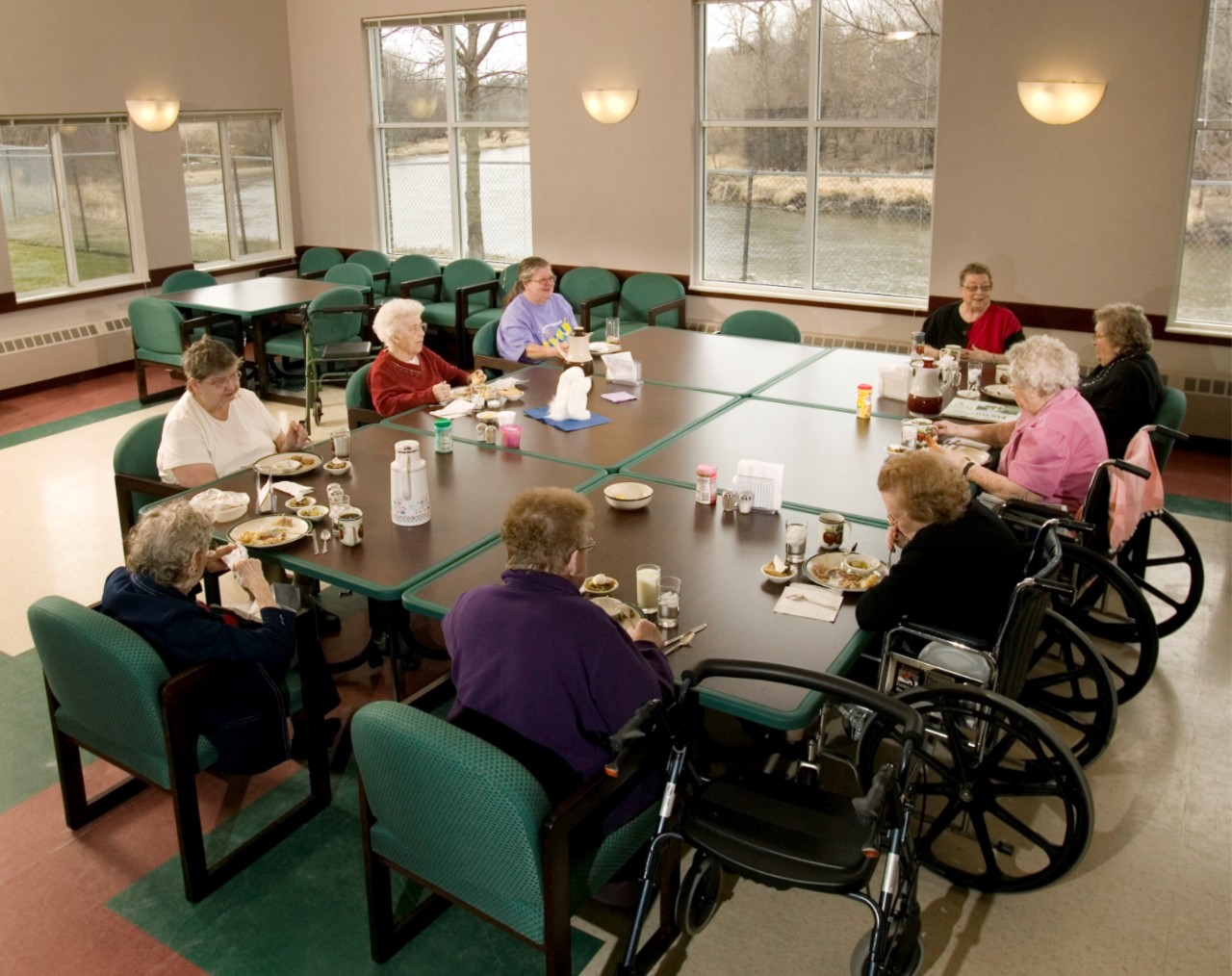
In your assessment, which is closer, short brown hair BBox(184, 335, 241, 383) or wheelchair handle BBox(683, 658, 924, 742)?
wheelchair handle BBox(683, 658, 924, 742)

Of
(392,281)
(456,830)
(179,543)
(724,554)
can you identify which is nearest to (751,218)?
(392,281)

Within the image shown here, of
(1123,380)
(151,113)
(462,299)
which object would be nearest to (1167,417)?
(1123,380)

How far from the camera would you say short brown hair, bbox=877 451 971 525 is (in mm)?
2963

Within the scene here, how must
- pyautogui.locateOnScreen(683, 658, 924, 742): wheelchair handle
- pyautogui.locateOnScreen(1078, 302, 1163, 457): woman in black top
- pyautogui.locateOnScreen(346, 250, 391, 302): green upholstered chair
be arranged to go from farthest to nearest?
pyautogui.locateOnScreen(346, 250, 391, 302): green upholstered chair, pyautogui.locateOnScreen(1078, 302, 1163, 457): woman in black top, pyautogui.locateOnScreen(683, 658, 924, 742): wheelchair handle

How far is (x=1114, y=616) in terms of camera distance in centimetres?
462

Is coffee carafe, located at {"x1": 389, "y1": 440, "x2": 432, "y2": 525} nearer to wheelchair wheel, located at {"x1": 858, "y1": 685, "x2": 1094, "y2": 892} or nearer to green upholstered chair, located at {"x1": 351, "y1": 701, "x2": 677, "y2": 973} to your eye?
green upholstered chair, located at {"x1": 351, "y1": 701, "x2": 677, "y2": 973}

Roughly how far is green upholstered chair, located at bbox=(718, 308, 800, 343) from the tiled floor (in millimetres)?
3120

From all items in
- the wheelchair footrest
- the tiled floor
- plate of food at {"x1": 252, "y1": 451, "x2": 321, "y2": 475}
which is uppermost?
plate of food at {"x1": 252, "y1": 451, "x2": 321, "y2": 475}

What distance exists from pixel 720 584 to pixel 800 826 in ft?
3.03

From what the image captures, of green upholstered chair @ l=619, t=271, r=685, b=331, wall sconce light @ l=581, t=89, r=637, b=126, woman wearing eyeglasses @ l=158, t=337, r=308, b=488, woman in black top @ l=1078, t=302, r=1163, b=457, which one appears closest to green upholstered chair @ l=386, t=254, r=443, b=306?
green upholstered chair @ l=619, t=271, r=685, b=331

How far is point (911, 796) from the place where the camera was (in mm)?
2373

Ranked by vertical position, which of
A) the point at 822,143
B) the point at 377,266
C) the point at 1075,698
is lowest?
the point at 1075,698

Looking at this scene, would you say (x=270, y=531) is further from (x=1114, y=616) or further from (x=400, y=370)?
(x=1114, y=616)

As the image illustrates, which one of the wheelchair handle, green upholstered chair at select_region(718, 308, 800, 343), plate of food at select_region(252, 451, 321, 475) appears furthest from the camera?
green upholstered chair at select_region(718, 308, 800, 343)
